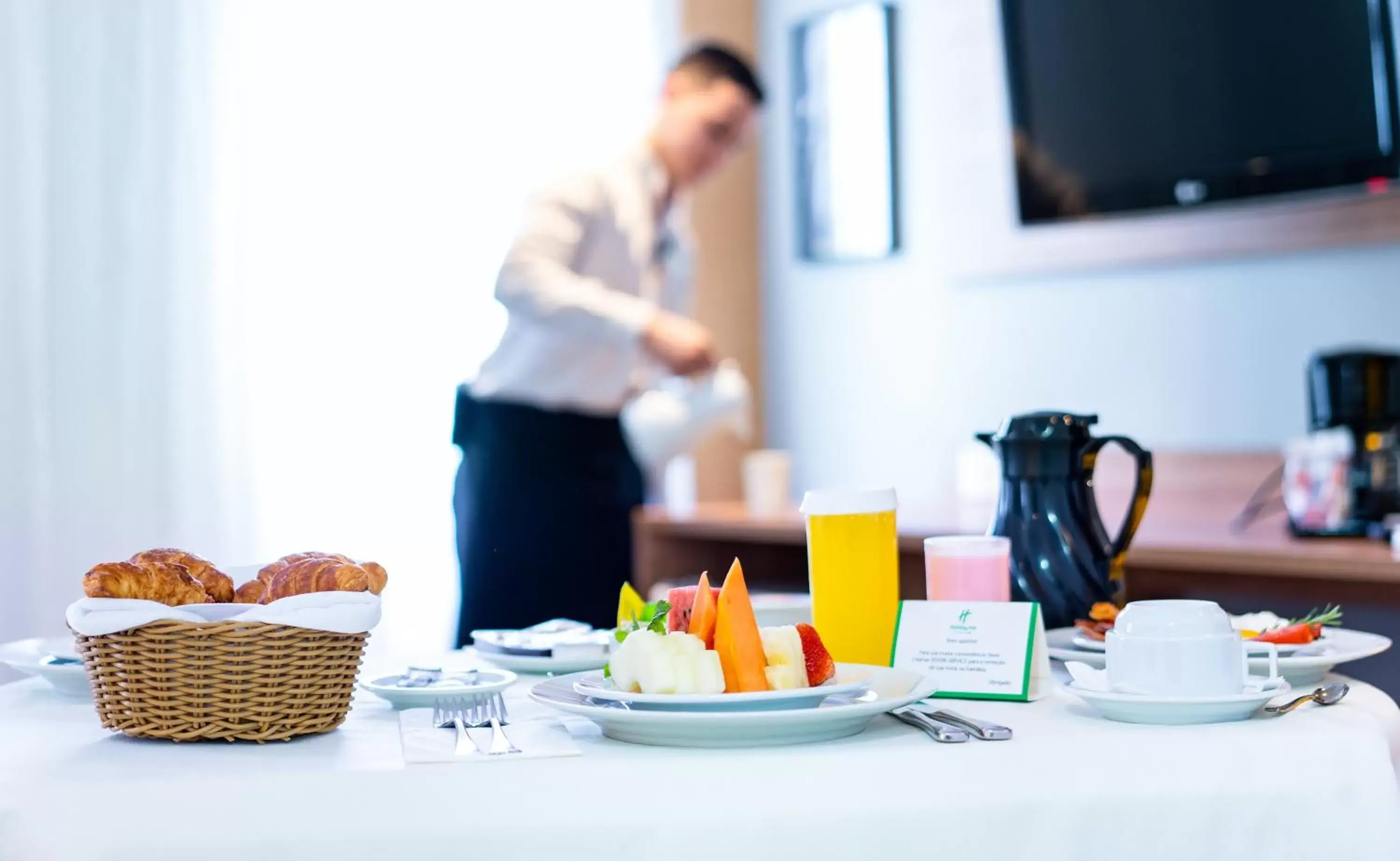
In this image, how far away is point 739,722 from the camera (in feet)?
2.64

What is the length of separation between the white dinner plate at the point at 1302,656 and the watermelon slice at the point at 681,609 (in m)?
0.29

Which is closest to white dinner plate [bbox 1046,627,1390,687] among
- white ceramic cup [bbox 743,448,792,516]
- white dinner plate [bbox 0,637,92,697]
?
white dinner plate [bbox 0,637,92,697]

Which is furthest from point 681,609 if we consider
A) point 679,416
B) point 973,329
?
point 973,329

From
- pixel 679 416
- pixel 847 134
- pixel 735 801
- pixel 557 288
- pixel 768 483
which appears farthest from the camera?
pixel 847 134

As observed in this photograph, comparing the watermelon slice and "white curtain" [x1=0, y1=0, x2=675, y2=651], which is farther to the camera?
"white curtain" [x1=0, y1=0, x2=675, y2=651]

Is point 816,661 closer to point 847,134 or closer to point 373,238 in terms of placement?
point 373,238

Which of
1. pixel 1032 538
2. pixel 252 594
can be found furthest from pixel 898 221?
pixel 252 594

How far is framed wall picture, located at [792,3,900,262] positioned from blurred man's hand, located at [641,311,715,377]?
37.0 inches

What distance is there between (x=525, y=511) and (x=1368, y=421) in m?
1.49

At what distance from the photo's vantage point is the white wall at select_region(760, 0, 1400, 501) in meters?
2.60

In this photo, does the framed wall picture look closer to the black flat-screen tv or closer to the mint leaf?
the black flat-screen tv

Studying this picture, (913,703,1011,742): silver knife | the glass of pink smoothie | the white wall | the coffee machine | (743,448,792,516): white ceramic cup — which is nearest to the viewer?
(913,703,1011,742): silver knife

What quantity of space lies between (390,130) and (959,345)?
1.37 m

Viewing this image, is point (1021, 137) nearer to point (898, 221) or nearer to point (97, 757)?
point (898, 221)
